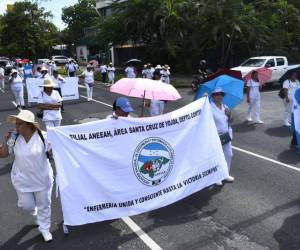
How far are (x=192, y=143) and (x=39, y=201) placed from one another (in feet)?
7.84

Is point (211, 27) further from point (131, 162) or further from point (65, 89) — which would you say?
point (131, 162)

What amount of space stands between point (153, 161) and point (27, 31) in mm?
64630

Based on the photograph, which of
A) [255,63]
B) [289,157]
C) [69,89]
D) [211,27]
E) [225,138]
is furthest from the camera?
[211,27]

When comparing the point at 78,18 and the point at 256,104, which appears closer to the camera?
the point at 256,104

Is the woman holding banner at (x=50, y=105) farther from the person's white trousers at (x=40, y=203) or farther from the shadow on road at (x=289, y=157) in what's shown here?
the shadow on road at (x=289, y=157)

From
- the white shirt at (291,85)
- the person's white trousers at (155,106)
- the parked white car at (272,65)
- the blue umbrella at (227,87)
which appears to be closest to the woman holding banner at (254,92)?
the white shirt at (291,85)

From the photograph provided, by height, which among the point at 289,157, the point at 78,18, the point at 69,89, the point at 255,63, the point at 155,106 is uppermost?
the point at 78,18

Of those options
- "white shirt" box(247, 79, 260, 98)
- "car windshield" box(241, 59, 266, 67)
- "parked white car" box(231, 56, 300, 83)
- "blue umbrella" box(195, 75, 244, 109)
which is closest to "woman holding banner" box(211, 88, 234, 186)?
"blue umbrella" box(195, 75, 244, 109)

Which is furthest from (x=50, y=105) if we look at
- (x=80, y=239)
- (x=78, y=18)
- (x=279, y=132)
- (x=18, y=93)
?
(x=78, y=18)

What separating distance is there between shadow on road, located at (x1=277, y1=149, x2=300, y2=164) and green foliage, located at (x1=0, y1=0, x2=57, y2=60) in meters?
60.8

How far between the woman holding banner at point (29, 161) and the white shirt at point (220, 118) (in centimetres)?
315

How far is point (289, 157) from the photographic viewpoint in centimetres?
956

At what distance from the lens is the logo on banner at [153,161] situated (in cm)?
597

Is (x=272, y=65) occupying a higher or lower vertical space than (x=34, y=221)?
higher
